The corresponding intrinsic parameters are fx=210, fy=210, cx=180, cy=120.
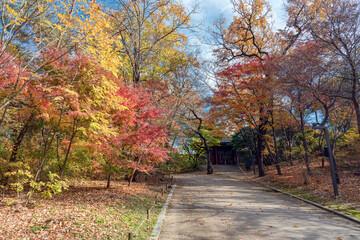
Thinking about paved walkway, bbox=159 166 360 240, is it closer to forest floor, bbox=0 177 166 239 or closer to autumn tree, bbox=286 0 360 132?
forest floor, bbox=0 177 166 239

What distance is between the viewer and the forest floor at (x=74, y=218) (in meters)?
4.77

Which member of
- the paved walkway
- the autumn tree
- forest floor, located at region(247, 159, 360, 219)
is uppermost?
the autumn tree

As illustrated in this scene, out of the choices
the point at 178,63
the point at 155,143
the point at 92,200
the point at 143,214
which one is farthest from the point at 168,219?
the point at 178,63

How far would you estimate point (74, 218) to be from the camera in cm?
567

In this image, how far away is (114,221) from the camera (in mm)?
6129

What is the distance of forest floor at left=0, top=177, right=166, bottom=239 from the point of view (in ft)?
15.6

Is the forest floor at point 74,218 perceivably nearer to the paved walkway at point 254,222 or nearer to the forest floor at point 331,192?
the paved walkway at point 254,222

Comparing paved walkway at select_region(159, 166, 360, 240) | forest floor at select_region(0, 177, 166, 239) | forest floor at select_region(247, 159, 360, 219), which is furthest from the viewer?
forest floor at select_region(247, 159, 360, 219)

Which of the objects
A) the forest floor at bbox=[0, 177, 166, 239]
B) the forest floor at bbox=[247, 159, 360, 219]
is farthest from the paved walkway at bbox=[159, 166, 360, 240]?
the forest floor at bbox=[0, 177, 166, 239]

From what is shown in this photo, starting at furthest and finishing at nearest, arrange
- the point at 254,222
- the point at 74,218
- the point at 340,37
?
the point at 340,37 < the point at 254,222 < the point at 74,218

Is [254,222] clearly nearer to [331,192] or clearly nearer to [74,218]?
[74,218]

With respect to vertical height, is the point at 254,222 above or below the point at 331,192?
below

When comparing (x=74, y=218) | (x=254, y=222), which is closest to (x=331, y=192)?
(x=254, y=222)

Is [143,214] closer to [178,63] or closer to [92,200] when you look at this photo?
[92,200]
